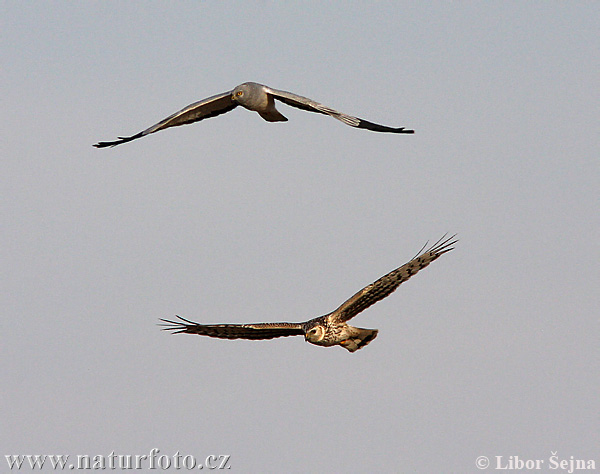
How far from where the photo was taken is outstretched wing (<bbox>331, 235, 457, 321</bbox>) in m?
19.2

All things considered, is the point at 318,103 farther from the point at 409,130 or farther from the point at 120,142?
the point at 120,142

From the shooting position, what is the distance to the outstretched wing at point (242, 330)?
2006 cm

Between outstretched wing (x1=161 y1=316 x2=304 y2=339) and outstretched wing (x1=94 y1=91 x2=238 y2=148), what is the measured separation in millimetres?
3803

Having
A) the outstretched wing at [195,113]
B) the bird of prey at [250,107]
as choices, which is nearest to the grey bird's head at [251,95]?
the bird of prey at [250,107]

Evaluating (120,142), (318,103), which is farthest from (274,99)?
(120,142)

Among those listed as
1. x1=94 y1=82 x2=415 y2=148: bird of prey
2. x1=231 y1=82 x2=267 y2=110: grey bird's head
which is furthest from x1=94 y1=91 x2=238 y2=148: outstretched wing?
x1=231 y1=82 x2=267 y2=110: grey bird's head

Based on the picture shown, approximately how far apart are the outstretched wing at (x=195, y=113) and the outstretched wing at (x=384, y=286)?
17.3 feet

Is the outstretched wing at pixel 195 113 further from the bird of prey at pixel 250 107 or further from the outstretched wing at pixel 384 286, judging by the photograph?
the outstretched wing at pixel 384 286

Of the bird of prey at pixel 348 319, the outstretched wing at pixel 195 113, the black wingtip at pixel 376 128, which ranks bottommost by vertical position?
the bird of prey at pixel 348 319

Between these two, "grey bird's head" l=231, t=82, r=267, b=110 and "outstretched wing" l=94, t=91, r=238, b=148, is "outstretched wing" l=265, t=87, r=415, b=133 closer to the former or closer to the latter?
"grey bird's head" l=231, t=82, r=267, b=110

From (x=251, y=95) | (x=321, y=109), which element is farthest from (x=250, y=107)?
(x=321, y=109)

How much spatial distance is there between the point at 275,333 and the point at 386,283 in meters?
2.43

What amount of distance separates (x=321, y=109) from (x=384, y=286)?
3.37 meters

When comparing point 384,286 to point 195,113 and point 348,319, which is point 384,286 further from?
point 195,113
